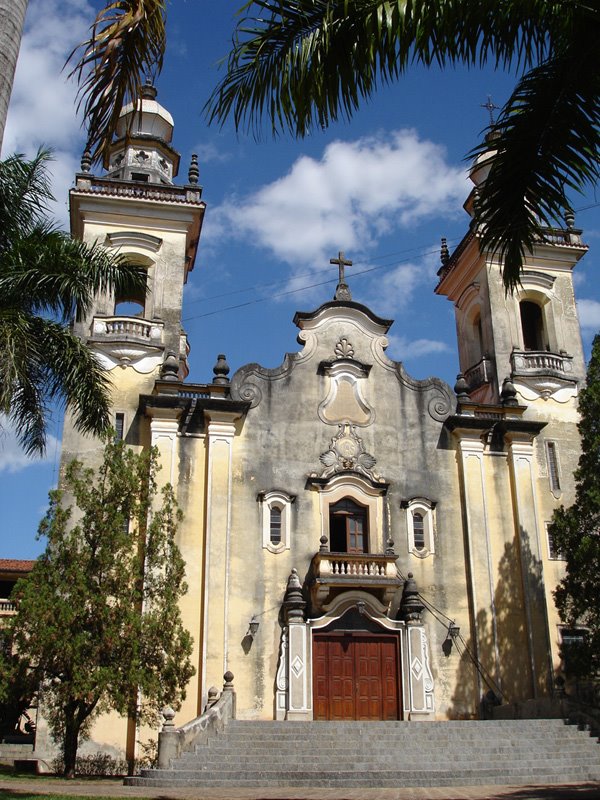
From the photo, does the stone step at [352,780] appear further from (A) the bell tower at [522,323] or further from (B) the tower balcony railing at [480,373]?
(B) the tower balcony railing at [480,373]

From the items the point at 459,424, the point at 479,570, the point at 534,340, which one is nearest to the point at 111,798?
the point at 479,570

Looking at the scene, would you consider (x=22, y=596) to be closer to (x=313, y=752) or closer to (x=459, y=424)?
(x=313, y=752)

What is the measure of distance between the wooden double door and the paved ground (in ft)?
22.9

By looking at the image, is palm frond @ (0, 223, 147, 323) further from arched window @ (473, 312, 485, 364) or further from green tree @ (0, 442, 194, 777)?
arched window @ (473, 312, 485, 364)

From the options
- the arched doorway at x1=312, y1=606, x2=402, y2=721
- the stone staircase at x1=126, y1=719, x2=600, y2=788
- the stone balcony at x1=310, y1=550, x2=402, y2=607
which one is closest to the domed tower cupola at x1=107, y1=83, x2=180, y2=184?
the stone balcony at x1=310, y1=550, x2=402, y2=607

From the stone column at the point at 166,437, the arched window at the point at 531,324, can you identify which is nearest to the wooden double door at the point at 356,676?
the stone column at the point at 166,437

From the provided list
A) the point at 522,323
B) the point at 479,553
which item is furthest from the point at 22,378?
the point at 522,323

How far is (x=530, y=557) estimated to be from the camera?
24672mm

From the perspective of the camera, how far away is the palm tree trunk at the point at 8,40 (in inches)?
360

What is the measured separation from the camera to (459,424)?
25.7 m

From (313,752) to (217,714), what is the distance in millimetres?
2778

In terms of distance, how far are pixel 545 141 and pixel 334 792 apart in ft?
36.9

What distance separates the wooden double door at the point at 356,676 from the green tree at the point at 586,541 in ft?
14.9

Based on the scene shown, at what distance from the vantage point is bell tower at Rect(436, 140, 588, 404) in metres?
28.0
